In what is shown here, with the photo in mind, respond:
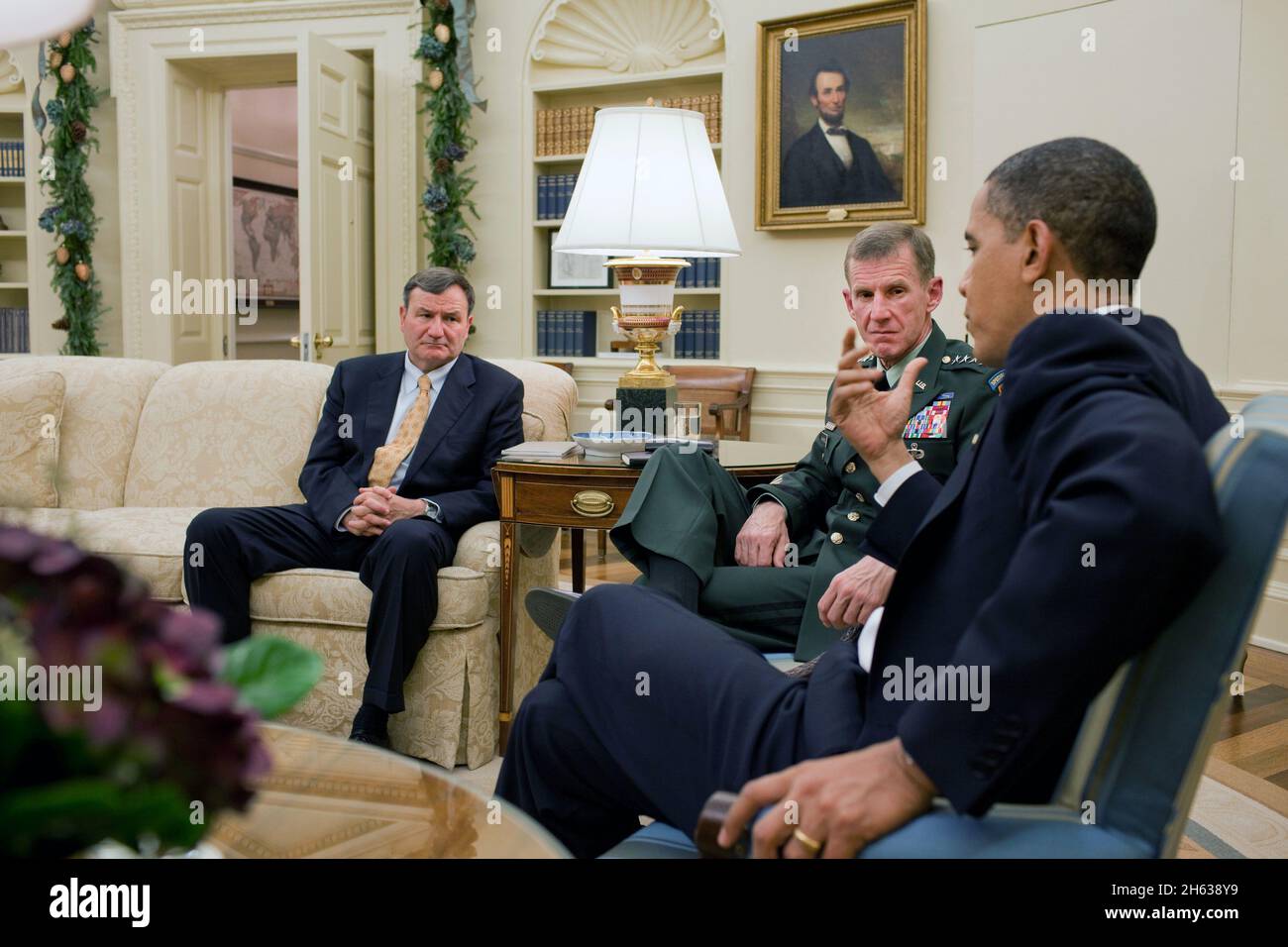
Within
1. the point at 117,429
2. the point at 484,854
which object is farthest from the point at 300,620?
the point at 484,854

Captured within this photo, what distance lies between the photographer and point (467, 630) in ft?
9.34

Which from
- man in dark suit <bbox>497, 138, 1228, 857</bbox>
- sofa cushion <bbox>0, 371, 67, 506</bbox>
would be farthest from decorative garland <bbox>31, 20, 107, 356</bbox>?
man in dark suit <bbox>497, 138, 1228, 857</bbox>

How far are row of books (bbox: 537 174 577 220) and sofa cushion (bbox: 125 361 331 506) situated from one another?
2796 mm

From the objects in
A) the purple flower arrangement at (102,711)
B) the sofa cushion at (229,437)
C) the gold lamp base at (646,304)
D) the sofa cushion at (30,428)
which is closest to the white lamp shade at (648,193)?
the gold lamp base at (646,304)

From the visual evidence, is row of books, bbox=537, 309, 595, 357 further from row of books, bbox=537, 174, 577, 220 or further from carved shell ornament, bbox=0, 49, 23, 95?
carved shell ornament, bbox=0, 49, 23, 95

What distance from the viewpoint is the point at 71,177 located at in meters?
6.28

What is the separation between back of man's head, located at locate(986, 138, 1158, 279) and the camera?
1243mm

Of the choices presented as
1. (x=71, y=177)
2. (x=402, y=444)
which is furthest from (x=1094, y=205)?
(x=71, y=177)

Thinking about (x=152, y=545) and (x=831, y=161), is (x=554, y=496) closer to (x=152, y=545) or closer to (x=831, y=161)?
(x=152, y=545)

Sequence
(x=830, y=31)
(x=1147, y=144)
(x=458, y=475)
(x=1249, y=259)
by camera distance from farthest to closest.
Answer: (x=830, y=31) → (x=1147, y=144) → (x=1249, y=259) → (x=458, y=475)

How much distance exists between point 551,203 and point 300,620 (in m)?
3.71

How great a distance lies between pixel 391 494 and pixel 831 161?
3.17 meters

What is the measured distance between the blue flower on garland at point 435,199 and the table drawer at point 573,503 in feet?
11.6

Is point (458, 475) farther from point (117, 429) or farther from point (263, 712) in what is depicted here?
point (263, 712)
